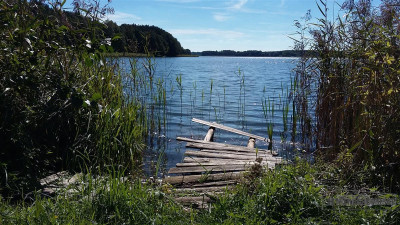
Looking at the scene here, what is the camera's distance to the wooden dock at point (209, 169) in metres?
4.30

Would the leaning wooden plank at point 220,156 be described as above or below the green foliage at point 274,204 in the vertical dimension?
below

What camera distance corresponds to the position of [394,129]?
3.93 meters

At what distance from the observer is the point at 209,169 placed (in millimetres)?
5566

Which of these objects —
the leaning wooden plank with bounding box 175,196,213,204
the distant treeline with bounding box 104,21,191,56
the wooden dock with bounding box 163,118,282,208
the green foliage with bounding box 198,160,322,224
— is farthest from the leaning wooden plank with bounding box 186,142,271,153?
Answer: the green foliage with bounding box 198,160,322,224

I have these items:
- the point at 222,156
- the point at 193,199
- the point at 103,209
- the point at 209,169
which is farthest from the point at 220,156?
the point at 103,209

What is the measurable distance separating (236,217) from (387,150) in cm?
186

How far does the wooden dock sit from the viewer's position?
4.30 m

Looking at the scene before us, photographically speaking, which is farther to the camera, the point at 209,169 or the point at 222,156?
the point at 222,156

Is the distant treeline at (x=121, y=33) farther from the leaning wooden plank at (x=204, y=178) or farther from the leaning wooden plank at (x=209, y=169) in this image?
the leaning wooden plank at (x=209, y=169)

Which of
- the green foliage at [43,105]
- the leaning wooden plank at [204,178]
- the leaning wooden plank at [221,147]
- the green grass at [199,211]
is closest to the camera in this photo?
the green grass at [199,211]

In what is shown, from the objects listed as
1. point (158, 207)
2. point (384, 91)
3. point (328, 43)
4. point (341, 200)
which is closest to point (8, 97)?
point (158, 207)

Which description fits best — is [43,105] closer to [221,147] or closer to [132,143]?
[132,143]

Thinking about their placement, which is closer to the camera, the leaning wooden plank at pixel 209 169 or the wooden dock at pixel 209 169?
the wooden dock at pixel 209 169

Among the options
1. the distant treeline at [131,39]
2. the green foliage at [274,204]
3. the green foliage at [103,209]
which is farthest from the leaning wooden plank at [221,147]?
the green foliage at [103,209]
